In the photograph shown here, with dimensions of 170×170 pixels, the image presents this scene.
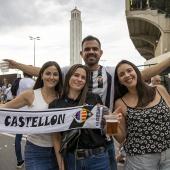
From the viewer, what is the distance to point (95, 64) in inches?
120

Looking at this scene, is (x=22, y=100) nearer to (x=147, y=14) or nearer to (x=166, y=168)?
(x=166, y=168)

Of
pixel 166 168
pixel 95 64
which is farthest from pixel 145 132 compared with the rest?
pixel 95 64

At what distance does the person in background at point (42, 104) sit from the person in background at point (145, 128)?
31.5 inches

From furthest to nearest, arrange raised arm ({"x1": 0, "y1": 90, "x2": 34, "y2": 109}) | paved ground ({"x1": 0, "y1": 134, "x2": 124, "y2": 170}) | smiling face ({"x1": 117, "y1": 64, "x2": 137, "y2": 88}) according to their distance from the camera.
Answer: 1. paved ground ({"x1": 0, "y1": 134, "x2": 124, "y2": 170})
2. raised arm ({"x1": 0, "y1": 90, "x2": 34, "y2": 109})
3. smiling face ({"x1": 117, "y1": 64, "x2": 137, "y2": 88})

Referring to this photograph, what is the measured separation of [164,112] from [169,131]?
20cm

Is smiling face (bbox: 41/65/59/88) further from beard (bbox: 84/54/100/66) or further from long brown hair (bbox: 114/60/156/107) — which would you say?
long brown hair (bbox: 114/60/156/107)

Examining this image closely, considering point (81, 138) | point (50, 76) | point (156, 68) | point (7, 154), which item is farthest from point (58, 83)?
point (7, 154)

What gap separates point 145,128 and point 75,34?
396ft

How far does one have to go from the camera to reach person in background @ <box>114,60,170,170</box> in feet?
7.55

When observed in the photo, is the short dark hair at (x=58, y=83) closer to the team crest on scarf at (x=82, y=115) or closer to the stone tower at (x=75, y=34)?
the team crest on scarf at (x=82, y=115)

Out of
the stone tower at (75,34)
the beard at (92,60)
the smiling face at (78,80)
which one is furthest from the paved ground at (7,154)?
the stone tower at (75,34)

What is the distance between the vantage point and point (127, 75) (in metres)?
2.57

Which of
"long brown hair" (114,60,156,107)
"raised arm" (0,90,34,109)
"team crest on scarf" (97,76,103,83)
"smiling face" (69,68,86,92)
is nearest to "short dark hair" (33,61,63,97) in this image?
"raised arm" (0,90,34,109)

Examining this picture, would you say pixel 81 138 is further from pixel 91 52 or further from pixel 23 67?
pixel 23 67
